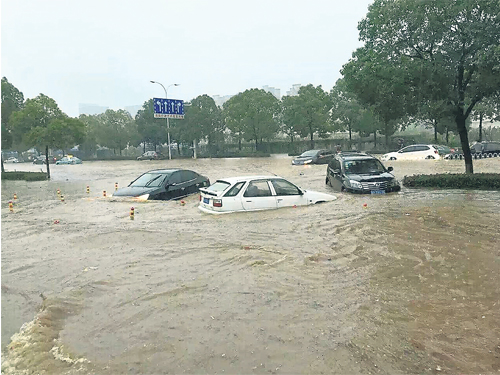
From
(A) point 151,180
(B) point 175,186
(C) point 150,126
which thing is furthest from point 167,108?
(B) point 175,186

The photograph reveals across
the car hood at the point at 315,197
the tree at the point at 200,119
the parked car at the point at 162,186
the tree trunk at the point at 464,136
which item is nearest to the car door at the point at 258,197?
the car hood at the point at 315,197

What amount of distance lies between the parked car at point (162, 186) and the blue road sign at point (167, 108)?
84.2 feet

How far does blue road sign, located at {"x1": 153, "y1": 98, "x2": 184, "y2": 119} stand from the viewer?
40.3 meters

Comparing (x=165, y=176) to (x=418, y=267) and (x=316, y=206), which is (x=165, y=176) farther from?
(x=418, y=267)

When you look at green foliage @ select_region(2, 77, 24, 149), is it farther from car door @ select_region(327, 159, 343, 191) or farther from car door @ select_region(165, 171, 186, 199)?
car door @ select_region(327, 159, 343, 191)

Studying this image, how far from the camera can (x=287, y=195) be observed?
1162cm

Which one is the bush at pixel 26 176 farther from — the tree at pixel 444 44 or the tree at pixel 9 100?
the tree at pixel 444 44

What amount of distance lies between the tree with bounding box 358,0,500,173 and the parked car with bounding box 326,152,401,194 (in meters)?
3.14

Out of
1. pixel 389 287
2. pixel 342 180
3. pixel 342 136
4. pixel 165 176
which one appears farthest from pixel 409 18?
pixel 342 136

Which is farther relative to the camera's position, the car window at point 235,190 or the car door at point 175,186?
the car door at point 175,186

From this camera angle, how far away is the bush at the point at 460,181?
597 inches

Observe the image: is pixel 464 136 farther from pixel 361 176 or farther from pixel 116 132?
A: pixel 116 132

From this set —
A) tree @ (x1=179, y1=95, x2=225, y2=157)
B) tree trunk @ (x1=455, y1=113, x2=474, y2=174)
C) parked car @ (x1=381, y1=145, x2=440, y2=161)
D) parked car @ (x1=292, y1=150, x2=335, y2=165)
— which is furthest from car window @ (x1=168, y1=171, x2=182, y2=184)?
tree @ (x1=179, y1=95, x2=225, y2=157)

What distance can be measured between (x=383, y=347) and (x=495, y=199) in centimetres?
1086
